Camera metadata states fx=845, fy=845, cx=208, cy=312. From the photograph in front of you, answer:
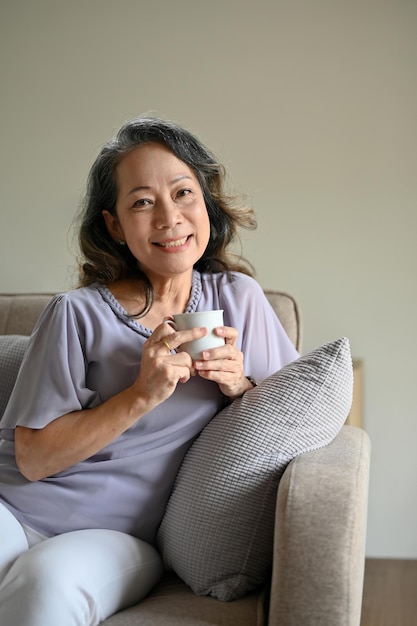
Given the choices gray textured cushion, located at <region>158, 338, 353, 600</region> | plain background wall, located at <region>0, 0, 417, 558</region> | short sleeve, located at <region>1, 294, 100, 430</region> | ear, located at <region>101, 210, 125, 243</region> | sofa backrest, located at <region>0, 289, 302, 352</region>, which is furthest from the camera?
plain background wall, located at <region>0, 0, 417, 558</region>

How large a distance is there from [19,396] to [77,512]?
0.78 ft

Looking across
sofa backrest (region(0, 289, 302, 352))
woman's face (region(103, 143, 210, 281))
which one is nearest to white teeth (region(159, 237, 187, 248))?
woman's face (region(103, 143, 210, 281))

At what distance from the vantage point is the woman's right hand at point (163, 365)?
4.74 ft

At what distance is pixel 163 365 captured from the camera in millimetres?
1444

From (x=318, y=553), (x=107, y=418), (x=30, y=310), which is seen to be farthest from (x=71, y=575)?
(x=30, y=310)

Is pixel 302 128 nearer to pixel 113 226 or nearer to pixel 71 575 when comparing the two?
pixel 113 226

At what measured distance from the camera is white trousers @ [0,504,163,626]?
126cm

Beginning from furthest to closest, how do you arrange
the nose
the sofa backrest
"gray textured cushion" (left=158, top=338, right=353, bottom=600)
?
the sofa backrest, the nose, "gray textured cushion" (left=158, top=338, right=353, bottom=600)

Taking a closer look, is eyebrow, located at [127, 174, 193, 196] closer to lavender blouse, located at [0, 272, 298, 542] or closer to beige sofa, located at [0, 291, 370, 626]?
lavender blouse, located at [0, 272, 298, 542]

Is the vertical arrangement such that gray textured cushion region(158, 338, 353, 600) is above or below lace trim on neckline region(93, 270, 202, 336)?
below

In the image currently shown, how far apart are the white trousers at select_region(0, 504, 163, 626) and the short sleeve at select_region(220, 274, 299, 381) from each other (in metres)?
0.43

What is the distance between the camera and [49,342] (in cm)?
157

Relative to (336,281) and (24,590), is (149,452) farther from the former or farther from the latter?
(336,281)

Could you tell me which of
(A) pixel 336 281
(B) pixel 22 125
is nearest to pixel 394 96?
(A) pixel 336 281
